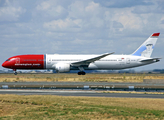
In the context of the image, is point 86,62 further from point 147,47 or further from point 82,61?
point 147,47

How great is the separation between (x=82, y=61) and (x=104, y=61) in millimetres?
5499

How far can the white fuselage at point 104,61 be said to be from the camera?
5728 cm

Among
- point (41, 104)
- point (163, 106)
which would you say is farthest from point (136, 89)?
point (41, 104)

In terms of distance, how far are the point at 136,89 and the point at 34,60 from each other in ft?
94.6

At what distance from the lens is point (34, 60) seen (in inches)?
2210

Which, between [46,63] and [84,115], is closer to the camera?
[84,115]

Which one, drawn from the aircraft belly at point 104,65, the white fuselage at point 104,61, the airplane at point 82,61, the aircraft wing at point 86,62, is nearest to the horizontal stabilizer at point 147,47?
the airplane at point 82,61

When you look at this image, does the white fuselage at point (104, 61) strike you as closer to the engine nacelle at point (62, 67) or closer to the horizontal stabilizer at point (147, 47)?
the engine nacelle at point (62, 67)

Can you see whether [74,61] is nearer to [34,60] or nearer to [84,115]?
[34,60]

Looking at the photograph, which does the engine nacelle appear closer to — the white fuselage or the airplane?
the airplane

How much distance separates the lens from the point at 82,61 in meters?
56.3

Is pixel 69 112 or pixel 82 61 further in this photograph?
pixel 82 61

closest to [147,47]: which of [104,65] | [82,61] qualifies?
[104,65]

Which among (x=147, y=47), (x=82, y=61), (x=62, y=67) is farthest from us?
(x=147, y=47)
